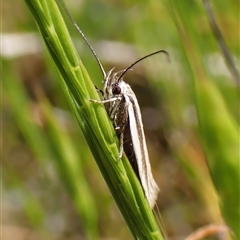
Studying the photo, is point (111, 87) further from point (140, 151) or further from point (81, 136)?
point (81, 136)

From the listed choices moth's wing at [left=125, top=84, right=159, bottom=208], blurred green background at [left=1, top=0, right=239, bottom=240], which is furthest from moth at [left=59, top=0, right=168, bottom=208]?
blurred green background at [left=1, top=0, right=239, bottom=240]

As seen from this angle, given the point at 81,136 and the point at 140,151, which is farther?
the point at 81,136

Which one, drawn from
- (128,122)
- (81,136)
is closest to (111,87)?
(128,122)

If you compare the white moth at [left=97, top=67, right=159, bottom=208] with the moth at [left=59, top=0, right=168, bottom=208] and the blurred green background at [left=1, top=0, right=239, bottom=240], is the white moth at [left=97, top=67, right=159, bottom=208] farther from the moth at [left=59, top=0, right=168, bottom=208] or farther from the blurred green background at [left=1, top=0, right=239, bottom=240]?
the blurred green background at [left=1, top=0, right=239, bottom=240]

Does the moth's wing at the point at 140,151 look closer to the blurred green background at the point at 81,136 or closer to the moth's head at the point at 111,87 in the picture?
the moth's head at the point at 111,87

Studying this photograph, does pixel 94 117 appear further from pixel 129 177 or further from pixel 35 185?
pixel 35 185

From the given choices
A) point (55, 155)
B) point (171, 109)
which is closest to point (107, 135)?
point (55, 155)

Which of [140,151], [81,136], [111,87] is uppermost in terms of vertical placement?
[111,87]
